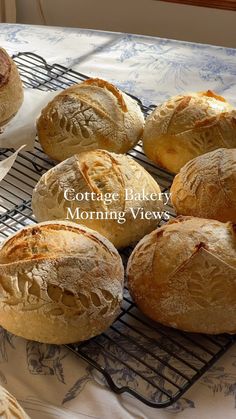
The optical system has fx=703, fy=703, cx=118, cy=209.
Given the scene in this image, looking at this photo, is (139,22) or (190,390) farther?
(139,22)

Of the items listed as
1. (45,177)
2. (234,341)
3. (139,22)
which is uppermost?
(45,177)

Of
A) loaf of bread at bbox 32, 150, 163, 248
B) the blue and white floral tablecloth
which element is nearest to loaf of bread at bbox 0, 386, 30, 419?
the blue and white floral tablecloth

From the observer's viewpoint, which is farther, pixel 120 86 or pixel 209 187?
pixel 120 86

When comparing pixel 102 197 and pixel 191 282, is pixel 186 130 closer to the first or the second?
pixel 102 197

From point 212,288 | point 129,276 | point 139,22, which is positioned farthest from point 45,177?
point 139,22

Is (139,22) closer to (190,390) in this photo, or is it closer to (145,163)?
(145,163)

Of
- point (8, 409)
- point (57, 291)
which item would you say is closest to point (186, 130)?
point (57, 291)

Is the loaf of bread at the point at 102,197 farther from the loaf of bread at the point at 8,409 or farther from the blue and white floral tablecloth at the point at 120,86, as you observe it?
the loaf of bread at the point at 8,409
